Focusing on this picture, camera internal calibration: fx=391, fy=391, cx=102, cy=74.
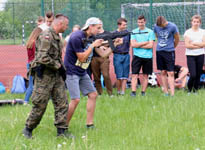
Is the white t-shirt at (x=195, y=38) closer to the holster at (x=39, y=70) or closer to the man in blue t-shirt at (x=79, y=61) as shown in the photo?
the man in blue t-shirt at (x=79, y=61)

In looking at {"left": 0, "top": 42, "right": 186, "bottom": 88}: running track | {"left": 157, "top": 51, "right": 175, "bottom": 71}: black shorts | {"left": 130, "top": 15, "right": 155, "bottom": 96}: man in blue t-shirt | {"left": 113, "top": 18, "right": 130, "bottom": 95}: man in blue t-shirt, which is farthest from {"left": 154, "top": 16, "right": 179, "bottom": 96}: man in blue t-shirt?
{"left": 0, "top": 42, "right": 186, "bottom": 88}: running track

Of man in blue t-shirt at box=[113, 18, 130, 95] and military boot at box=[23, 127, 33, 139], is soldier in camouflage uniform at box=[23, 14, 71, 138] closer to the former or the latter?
military boot at box=[23, 127, 33, 139]

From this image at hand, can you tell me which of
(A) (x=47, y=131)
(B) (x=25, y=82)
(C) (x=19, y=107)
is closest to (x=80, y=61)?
(A) (x=47, y=131)

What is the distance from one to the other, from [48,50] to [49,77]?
0.44 meters

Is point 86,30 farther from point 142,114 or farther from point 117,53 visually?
point 117,53

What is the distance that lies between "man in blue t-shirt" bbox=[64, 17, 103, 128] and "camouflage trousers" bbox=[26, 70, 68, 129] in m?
0.32

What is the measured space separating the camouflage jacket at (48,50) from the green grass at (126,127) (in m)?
1.17

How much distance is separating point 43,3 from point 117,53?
3.10 m

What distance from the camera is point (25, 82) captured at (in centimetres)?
1153

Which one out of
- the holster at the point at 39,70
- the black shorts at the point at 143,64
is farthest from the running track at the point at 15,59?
the holster at the point at 39,70

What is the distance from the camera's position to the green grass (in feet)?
18.5

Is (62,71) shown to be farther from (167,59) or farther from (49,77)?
(167,59)

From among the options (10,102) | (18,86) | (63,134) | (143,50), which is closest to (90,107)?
(63,134)

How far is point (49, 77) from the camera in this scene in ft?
20.1
